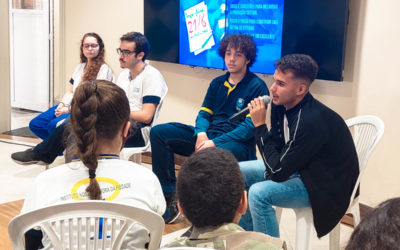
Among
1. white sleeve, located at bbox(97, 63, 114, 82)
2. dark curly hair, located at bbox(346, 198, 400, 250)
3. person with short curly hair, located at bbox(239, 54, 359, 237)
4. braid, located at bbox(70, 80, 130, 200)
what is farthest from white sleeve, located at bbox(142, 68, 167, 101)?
dark curly hair, located at bbox(346, 198, 400, 250)

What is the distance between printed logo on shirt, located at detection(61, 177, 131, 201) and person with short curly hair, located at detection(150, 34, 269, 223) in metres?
1.41

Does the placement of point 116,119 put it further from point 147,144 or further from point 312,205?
point 147,144

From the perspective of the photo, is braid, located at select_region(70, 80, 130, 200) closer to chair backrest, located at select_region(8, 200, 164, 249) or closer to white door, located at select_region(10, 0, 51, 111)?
chair backrest, located at select_region(8, 200, 164, 249)

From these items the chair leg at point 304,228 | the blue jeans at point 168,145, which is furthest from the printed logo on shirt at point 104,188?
the blue jeans at point 168,145

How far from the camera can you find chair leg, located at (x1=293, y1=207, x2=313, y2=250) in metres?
2.36

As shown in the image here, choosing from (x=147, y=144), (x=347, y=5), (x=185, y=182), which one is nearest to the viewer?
(x=185, y=182)

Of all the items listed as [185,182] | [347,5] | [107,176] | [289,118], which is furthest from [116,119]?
[347,5]

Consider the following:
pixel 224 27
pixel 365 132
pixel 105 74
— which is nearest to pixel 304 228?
pixel 365 132

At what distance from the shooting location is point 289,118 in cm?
243

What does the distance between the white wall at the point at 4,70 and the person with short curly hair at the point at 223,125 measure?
2.78 metres

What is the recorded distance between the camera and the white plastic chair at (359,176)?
2361 mm

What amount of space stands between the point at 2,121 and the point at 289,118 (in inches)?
155

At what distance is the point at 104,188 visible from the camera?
1608mm

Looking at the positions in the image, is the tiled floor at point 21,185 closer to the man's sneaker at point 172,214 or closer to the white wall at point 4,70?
the white wall at point 4,70
